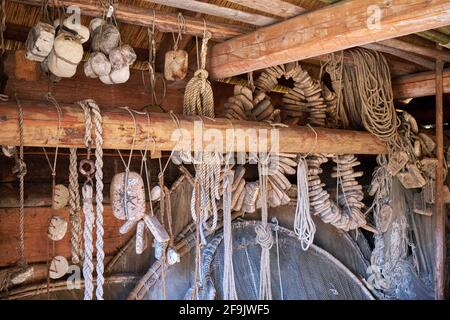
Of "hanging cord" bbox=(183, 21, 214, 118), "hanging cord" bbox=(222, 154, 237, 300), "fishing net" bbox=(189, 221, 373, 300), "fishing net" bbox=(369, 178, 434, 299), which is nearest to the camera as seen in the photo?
"hanging cord" bbox=(183, 21, 214, 118)

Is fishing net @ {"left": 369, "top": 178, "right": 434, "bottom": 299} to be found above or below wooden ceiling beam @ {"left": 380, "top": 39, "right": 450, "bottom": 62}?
below

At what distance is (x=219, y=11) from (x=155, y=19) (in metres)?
0.29

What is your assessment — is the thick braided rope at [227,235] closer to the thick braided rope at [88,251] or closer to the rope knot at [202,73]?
the rope knot at [202,73]

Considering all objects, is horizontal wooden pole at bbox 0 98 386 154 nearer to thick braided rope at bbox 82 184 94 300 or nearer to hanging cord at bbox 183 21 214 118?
hanging cord at bbox 183 21 214 118

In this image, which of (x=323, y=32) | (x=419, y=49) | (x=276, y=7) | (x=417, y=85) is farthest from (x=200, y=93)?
(x=417, y=85)

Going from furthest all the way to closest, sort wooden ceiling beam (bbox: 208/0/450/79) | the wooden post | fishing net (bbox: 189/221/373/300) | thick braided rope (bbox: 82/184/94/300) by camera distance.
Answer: the wooden post, fishing net (bbox: 189/221/373/300), thick braided rope (bbox: 82/184/94/300), wooden ceiling beam (bbox: 208/0/450/79)

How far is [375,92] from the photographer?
2.83 metres

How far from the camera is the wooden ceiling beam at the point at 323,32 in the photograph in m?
1.64

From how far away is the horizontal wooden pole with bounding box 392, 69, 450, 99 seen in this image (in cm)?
295

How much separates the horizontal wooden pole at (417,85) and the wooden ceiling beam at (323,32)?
1312mm

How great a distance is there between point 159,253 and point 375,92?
1.67 meters

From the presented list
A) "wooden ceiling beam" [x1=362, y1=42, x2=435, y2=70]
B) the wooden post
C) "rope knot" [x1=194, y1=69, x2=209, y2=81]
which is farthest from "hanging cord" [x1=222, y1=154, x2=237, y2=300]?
the wooden post

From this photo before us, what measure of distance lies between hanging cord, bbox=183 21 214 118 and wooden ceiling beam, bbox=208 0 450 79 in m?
0.16

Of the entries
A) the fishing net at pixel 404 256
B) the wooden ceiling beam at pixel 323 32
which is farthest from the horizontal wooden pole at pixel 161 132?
the fishing net at pixel 404 256
